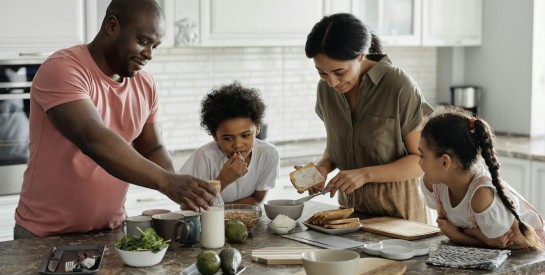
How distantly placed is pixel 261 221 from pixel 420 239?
601 millimetres

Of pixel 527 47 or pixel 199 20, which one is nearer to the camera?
pixel 199 20

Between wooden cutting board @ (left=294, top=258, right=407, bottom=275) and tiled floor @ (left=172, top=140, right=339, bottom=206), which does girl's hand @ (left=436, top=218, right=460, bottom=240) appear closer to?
wooden cutting board @ (left=294, top=258, right=407, bottom=275)

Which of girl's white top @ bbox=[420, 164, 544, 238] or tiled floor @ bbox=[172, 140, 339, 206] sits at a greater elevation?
girl's white top @ bbox=[420, 164, 544, 238]

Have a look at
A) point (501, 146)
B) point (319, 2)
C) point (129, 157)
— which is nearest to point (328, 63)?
point (129, 157)

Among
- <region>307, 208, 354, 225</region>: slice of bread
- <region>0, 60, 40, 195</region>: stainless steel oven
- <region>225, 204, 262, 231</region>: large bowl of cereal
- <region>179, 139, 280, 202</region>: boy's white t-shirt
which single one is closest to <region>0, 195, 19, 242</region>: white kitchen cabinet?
<region>0, 60, 40, 195</region>: stainless steel oven

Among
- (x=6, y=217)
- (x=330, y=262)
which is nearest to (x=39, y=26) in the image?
(x=6, y=217)

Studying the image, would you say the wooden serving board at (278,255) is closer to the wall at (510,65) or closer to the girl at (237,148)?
the girl at (237,148)

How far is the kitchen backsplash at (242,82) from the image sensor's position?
5086 mm

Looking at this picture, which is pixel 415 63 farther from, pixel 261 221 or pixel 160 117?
pixel 261 221

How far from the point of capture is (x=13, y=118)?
4.23 m

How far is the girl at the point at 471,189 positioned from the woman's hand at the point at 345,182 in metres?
0.33

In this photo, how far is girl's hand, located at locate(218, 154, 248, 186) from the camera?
298 cm

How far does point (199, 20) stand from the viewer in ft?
15.3

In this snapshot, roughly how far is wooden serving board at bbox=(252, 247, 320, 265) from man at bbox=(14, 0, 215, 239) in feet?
0.72
